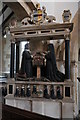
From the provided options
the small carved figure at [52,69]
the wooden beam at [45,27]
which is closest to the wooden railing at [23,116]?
the small carved figure at [52,69]

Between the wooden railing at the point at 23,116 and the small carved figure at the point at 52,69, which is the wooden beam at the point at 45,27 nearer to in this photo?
the small carved figure at the point at 52,69

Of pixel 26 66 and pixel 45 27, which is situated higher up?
pixel 45 27

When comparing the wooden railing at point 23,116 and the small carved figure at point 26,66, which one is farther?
the small carved figure at point 26,66

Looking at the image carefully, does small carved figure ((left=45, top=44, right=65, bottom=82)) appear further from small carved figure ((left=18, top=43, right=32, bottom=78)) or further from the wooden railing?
the wooden railing

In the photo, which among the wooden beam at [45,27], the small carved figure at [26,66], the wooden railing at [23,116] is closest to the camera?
the wooden railing at [23,116]

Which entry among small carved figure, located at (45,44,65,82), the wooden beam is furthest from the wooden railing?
the wooden beam

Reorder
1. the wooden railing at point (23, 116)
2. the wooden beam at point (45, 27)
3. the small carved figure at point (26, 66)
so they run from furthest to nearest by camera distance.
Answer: the small carved figure at point (26, 66), the wooden beam at point (45, 27), the wooden railing at point (23, 116)

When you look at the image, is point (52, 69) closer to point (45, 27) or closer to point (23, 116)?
point (45, 27)

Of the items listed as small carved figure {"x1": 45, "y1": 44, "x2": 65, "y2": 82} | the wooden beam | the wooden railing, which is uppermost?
the wooden beam

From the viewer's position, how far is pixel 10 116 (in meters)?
1.30

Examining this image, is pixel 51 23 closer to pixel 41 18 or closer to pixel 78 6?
pixel 41 18

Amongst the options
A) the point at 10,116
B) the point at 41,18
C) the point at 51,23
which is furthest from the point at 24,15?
the point at 10,116

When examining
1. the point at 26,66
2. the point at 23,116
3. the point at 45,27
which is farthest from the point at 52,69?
the point at 23,116

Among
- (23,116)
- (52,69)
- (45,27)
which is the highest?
(45,27)
